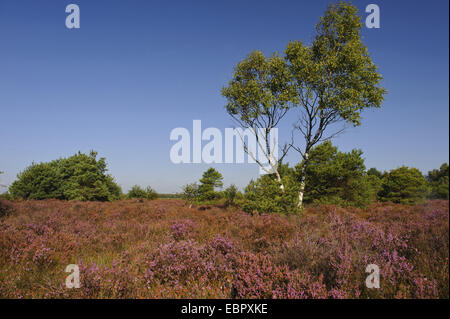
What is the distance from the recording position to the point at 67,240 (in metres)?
4.84

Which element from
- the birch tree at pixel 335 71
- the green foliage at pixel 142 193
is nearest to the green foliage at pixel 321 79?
the birch tree at pixel 335 71

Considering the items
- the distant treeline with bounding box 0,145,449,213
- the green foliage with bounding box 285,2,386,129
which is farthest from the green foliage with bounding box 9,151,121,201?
the green foliage with bounding box 285,2,386,129

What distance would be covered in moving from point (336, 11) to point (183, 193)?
16.2m

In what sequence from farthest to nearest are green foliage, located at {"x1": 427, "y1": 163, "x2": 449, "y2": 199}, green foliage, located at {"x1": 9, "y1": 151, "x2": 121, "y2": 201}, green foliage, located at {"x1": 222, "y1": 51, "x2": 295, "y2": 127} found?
green foliage, located at {"x1": 9, "y1": 151, "x2": 121, "y2": 201} < green foliage, located at {"x1": 222, "y1": 51, "x2": 295, "y2": 127} < green foliage, located at {"x1": 427, "y1": 163, "x2": 449, "y2": 199}

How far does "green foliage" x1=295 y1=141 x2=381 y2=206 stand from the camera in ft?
43.9

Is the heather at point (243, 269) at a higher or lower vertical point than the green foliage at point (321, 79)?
lower

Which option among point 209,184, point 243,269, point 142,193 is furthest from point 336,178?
point 142,193

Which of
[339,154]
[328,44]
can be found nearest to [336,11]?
[328,44]

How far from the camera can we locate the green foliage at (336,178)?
1337 cm

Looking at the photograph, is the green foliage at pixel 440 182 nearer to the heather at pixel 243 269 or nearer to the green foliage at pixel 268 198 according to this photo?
the heather at pixel 243 269

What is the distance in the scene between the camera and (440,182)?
2.54m

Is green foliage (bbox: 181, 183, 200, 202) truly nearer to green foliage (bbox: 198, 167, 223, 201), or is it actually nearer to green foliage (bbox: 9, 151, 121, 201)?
green foliage (bbox: 198, 167, 223, 201)

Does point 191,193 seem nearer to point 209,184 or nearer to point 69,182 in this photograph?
point 209,184

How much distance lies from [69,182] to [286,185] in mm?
26335
